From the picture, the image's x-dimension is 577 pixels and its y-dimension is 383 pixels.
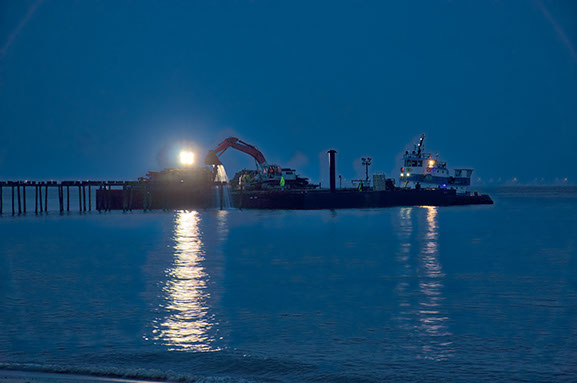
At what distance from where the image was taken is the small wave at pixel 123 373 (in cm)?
1223

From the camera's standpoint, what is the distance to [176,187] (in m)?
110

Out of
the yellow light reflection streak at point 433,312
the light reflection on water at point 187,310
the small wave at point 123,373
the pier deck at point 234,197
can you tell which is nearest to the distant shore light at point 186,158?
the pier deck at point 234,197

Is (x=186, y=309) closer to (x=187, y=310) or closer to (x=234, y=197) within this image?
(x=187, y=310)

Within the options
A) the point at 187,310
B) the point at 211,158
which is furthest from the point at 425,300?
the point at 211,158

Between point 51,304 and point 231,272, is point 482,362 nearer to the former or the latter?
point 51,304

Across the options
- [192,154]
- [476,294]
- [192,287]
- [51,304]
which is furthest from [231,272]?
[192,154]

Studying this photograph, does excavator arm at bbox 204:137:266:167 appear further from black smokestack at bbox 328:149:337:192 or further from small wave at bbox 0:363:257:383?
small wave at bbox 0:363:257:383

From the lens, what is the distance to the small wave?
12.2 meters

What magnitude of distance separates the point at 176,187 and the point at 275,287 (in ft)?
282

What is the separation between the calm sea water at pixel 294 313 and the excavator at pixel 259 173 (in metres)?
61.6

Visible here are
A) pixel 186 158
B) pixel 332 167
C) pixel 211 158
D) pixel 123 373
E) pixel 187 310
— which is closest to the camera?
pixel 123 373

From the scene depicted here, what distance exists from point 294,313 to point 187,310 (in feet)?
12.4

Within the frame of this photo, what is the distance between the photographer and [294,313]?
66.7 ft

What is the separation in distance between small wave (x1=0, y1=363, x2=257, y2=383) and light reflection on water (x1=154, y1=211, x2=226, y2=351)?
2737 millimetres
